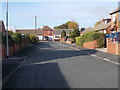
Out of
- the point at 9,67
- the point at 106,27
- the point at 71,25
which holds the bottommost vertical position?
the point at 9,67

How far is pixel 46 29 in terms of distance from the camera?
433 feet

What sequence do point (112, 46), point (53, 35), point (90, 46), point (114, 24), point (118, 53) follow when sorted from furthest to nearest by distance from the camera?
point (53, 35)
point (114, 24)
point (90, 46)
point (112, 46)
point (118, 53)

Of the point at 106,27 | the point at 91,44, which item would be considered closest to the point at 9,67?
the point at 91,44

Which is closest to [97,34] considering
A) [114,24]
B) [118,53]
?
[114,24]

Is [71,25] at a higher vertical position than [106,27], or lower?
higher

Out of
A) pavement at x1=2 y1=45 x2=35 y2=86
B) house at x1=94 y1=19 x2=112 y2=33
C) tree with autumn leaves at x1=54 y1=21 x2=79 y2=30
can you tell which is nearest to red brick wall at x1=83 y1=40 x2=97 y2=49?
house at x1=94 y1=19 x2=112 y2=33

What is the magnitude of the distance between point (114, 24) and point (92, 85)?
34.8 meters

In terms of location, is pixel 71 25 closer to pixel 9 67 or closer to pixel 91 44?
pixel 91 44

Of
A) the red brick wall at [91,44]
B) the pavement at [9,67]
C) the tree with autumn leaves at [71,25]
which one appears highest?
the tree with autumn leaves at [71,25]

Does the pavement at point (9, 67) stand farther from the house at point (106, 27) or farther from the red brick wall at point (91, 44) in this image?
the house at point (106, 27)

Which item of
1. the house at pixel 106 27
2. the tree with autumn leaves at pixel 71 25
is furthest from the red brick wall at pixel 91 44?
the tree with autumn leaves at pixel 71 25

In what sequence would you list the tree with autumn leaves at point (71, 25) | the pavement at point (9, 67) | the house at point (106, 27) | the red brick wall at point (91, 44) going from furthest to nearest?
the tree with autumn leaves at point (71, 25) → the house at point (106, 27) → the red brick wall at point (91, 44) → the pavement at point (9, 67)

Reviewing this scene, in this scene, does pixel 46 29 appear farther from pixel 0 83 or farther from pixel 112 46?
pixel 0 83

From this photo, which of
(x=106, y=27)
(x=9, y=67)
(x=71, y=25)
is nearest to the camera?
(x=9, y=67)
